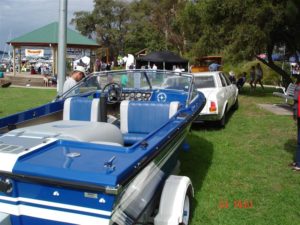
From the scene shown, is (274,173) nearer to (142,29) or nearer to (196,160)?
(196,160)

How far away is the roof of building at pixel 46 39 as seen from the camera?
26.1m

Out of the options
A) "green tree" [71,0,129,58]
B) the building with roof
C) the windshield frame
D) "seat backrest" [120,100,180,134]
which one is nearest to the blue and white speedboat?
"seat backrest" [120,100,180,134]

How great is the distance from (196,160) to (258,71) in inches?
632

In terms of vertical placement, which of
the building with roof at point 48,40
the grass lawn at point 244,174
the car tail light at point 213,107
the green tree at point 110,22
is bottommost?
the grass lawn at point 244,174

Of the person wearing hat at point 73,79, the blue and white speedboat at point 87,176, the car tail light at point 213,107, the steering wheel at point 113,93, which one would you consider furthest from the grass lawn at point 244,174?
the person wearing hat at point 73,79

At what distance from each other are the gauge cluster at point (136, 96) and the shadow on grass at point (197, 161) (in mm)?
1182

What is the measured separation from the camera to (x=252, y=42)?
1622 cm

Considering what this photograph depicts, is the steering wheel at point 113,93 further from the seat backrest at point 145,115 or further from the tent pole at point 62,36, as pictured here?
the tent pole at point 62,36

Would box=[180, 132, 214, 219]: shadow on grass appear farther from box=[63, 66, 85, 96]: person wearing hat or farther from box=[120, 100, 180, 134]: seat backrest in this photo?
box=[63, 66, 85, 96]: person wearing hat

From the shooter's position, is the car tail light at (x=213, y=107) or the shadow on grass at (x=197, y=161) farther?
the car tail light at (x=213, y=107)

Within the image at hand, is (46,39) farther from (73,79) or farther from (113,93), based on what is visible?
(113,93)

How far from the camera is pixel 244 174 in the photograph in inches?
243

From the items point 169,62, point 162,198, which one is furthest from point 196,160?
point 169,62

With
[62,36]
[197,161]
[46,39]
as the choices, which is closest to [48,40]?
[46,39]
